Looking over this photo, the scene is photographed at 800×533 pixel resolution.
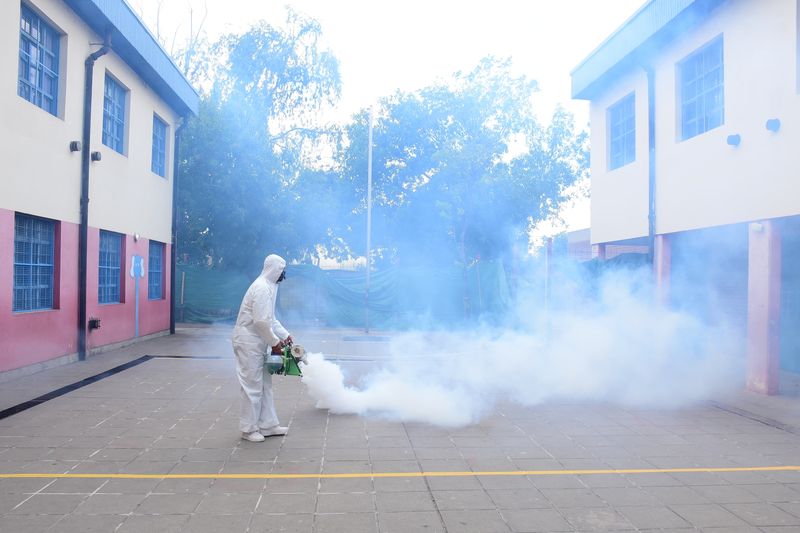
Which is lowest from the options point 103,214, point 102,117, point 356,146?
point 103,214

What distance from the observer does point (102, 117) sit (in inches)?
460

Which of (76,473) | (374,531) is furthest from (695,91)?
(76,473)

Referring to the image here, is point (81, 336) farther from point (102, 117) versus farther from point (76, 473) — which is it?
point (76, 473)

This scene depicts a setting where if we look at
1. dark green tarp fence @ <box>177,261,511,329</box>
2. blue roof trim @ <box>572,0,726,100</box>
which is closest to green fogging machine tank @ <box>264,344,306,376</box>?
blue roof trim @ <box>572,0,726,100</box>

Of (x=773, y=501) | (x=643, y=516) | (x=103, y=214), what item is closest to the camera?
(x=643, y=516)

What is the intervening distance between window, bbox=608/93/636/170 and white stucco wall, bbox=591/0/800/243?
0.53 m

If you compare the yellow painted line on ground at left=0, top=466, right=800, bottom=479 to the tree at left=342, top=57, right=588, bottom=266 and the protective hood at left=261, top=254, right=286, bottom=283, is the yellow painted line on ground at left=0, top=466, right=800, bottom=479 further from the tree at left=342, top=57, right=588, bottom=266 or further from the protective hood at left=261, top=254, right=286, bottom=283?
the tree at left=342, top=57, right=588, bottom=266

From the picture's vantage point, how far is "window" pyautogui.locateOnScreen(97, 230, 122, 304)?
12.0 metres

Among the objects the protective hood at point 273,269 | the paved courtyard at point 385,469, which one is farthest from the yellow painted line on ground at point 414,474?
the protective hood at point 273,269

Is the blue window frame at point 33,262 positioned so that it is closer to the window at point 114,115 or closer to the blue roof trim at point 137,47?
the window at point 114,115

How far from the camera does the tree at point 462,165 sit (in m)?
22.4

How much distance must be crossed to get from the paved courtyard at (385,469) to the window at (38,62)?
477 centimetres

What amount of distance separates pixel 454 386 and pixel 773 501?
15.7 ft

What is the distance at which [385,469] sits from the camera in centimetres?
497
